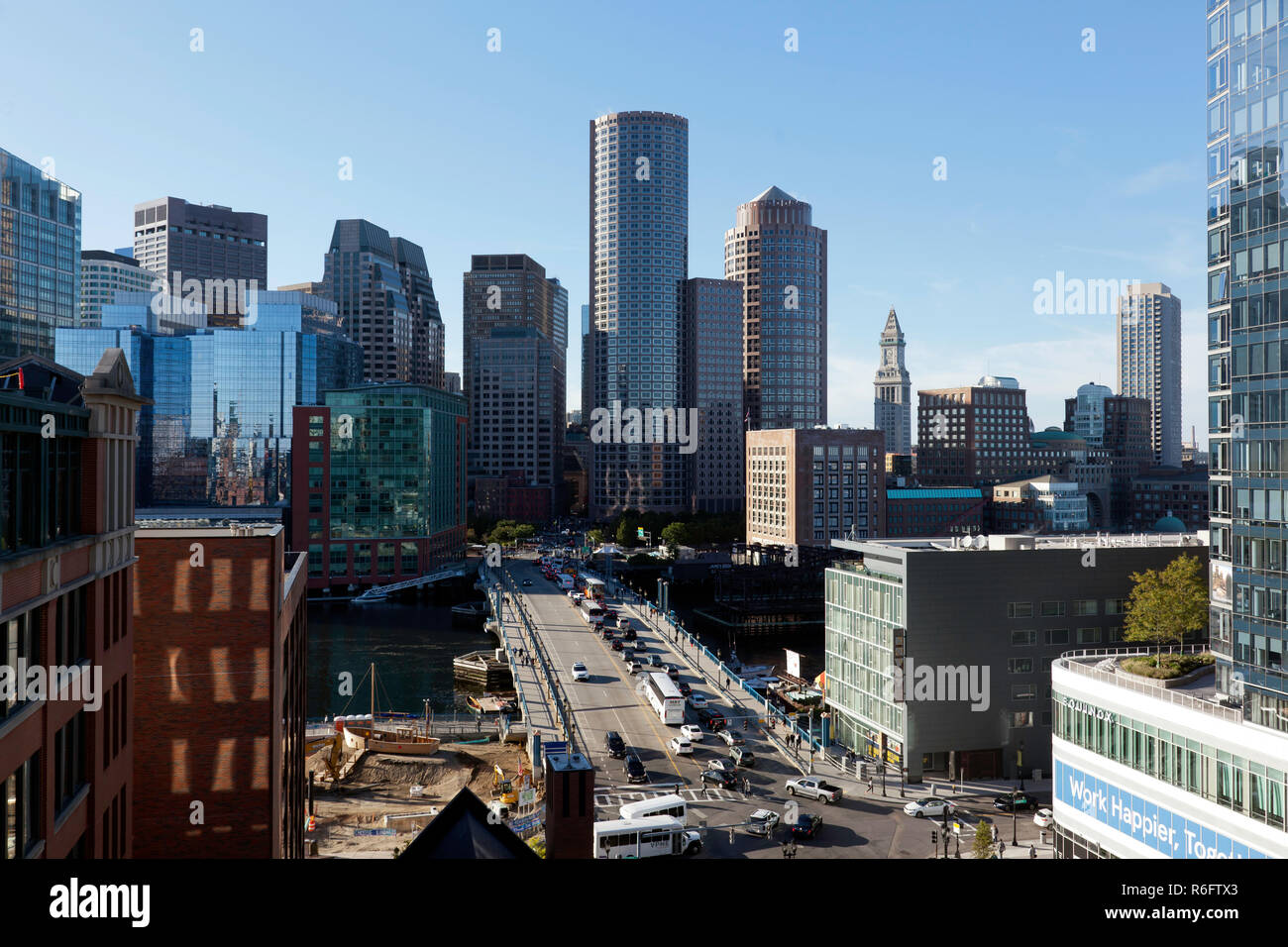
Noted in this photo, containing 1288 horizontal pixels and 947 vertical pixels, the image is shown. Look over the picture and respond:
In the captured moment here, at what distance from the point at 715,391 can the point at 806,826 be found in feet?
500

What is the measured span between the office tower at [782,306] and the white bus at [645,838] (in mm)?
147542

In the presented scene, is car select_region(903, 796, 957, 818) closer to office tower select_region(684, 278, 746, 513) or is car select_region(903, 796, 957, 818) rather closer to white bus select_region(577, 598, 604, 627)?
white bus select_region(577, 598, 604, 627)

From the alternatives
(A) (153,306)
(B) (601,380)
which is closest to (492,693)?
(A) (153,306)

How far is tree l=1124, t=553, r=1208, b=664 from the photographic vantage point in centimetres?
3831

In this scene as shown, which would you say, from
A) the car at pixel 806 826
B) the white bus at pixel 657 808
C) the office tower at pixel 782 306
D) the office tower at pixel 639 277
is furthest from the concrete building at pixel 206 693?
the office tower at pixel 639 277

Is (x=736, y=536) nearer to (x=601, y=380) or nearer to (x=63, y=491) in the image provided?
(x=601, y=380)

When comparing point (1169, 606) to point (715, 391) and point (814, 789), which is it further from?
point (715, 391)

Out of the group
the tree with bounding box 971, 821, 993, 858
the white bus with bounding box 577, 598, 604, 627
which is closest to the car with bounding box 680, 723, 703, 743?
the tree with bounding box 971, 821, 993, 858

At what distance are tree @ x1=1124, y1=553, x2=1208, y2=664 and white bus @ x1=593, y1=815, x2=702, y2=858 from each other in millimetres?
21472

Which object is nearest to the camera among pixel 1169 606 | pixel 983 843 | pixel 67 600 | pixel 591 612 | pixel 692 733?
pixel 67 600

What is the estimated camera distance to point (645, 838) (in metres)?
31.2

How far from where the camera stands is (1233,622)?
84.5 ft

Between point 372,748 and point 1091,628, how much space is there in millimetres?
34762

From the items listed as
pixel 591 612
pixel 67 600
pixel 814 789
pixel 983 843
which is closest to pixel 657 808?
pixel 814 789
